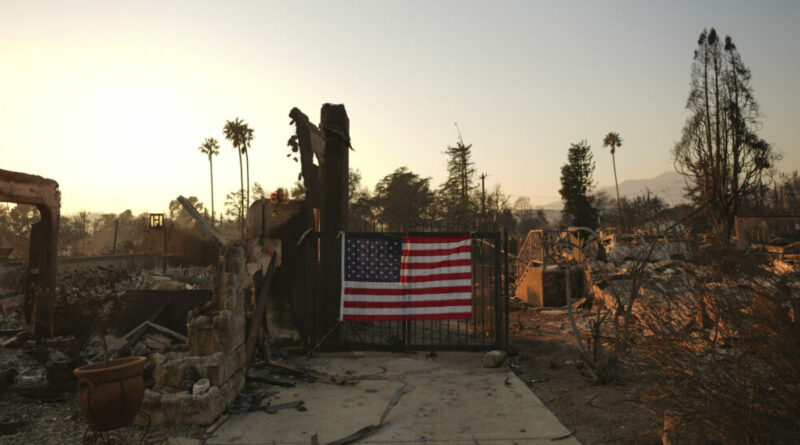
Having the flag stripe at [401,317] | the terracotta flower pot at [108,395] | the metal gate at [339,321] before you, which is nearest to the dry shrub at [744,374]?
the metal gate at [339,321]

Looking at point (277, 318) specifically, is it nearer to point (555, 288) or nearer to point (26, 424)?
point (26, 424)

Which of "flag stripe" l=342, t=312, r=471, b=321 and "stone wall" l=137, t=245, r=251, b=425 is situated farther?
"flag stripe" l=342, t=312, r=471, b=321

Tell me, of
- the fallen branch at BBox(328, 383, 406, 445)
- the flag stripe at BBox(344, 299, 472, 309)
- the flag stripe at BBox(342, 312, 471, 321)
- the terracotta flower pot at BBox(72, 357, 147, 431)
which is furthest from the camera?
the flag stripe at BBox(344, 299, 472, 309)

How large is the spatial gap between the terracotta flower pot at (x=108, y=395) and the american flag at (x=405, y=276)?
12.3 feet

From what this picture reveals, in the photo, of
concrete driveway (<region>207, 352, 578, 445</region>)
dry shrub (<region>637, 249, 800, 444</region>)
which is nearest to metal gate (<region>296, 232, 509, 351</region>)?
concrete driveway (<region>207, 352, 578, 445</region>)

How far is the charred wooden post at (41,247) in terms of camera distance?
959 centimetres

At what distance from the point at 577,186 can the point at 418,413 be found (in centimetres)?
4288

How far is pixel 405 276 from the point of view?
7.89 m

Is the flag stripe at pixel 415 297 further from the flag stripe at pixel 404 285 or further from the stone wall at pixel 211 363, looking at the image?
the stone wall at pixel 211 363

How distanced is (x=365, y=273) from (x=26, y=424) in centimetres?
497

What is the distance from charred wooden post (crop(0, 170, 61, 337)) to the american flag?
749cm

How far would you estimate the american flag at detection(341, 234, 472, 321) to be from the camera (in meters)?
7.80

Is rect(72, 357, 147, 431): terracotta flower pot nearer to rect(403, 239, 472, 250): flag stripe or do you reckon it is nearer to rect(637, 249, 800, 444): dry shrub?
rect(403, 239, 472, 250): flag stripe

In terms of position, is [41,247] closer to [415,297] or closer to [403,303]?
[403,303]
